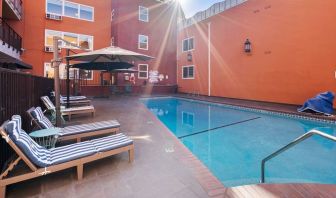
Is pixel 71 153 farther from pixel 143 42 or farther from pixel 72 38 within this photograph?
pixel 143 42

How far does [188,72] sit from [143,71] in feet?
14.2

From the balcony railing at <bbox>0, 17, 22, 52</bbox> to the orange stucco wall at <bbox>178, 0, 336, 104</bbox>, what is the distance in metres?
13.1

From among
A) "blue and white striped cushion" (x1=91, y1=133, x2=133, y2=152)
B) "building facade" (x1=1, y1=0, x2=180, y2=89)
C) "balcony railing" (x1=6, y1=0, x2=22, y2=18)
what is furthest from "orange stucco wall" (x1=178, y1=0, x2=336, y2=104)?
"balcony railing" (x1=6, y1=0, x2=22, y2=18)

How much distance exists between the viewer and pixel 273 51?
11000mm

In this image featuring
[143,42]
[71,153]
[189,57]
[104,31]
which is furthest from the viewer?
[143,42]

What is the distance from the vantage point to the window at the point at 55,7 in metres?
14.6

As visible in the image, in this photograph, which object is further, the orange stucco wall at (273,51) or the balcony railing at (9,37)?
the balcony railing at (9,37)

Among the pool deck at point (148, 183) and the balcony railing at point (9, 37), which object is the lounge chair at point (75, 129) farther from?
the balcony railing at point (9, 37)

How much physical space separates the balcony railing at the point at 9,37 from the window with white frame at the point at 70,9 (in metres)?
3.57

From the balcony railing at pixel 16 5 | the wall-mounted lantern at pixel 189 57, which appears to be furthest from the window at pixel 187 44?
the balcony railing at pixel 16 5

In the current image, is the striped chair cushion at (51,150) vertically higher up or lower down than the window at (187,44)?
lower down

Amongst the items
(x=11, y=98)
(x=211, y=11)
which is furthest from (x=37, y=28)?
(x=11, y=98)

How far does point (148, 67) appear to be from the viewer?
1850 cm

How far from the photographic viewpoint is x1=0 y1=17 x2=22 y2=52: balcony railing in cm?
948
